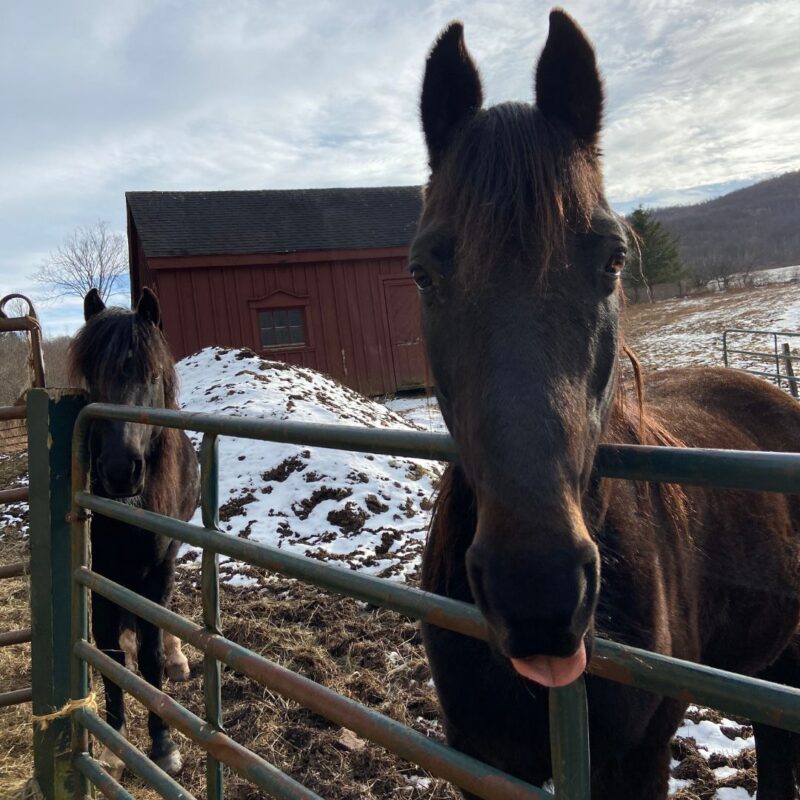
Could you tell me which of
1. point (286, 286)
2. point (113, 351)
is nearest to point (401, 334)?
point (286, 286)

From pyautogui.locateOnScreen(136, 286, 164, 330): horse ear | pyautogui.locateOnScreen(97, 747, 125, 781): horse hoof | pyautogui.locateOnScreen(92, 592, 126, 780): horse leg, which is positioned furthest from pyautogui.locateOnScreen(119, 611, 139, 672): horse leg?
pyautogui.locateOnScreen(136, 286, 164, 330): horse ear

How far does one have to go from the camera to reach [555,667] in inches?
38.2

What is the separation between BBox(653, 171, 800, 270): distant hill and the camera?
229 feet

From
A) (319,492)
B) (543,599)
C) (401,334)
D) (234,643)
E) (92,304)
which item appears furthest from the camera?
(401,334)

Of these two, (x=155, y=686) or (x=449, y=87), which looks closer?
(x=449, y=87)

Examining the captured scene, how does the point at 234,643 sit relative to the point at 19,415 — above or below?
below

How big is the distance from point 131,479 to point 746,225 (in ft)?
332

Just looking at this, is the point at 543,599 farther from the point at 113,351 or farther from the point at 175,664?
the point at 175,664

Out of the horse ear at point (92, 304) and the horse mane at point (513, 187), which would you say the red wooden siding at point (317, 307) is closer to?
the horse ear at point (92, 304)

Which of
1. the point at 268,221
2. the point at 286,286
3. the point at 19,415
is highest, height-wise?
the point at 268,221

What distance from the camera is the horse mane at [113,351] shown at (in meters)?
3.48

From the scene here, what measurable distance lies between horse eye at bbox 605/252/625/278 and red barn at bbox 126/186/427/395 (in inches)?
608

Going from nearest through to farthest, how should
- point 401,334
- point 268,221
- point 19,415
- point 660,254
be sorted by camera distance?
point 19,415 → point 401,334 → point 268,221 → point 660,254

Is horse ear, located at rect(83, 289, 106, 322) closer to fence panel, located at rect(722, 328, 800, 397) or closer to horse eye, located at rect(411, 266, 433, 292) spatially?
horse eye, located at rect(411, 266, 433, 292)
